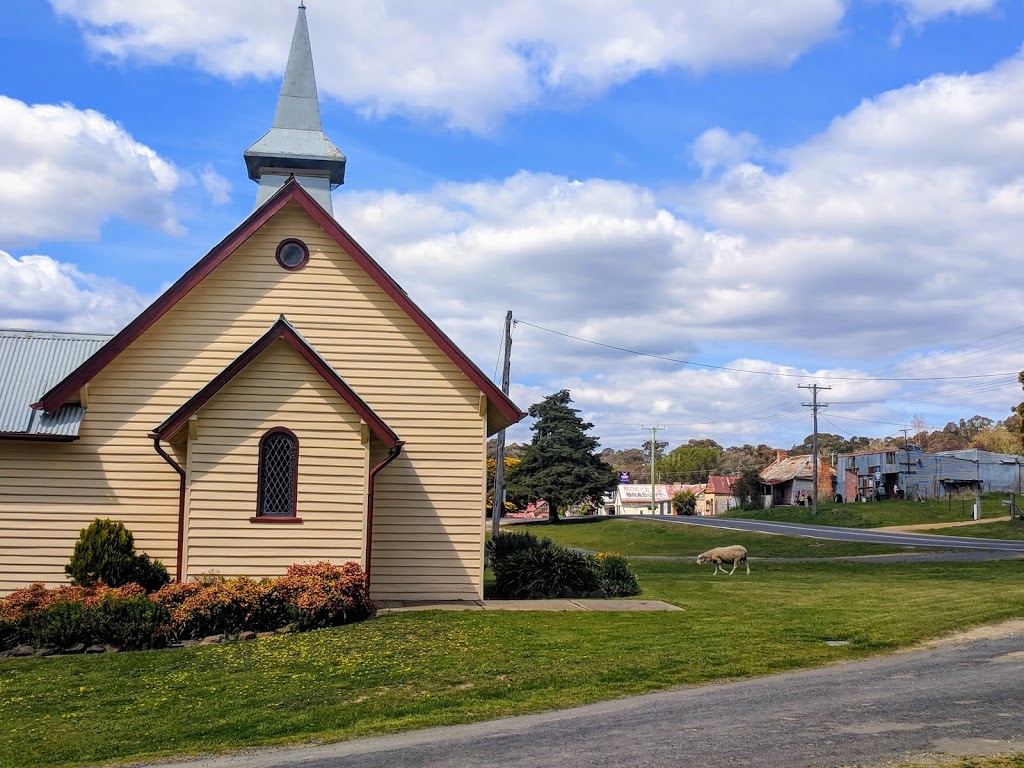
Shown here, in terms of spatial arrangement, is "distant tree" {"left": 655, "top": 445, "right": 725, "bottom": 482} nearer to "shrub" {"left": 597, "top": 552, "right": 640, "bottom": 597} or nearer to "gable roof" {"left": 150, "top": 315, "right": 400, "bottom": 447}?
"shrub" {"left": 597, "top": 552, "right": 640, "bottom": 597}

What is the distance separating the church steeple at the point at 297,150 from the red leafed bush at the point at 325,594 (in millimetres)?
10238

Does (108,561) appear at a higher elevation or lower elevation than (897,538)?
higher

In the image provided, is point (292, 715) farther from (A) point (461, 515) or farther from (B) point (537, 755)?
(A) point (461, 515)

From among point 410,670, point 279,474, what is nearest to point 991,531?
point 279,474

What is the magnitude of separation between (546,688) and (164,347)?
11.2m

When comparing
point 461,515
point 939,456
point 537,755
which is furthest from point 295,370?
point 939,456

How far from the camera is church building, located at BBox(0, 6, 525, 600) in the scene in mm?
16922

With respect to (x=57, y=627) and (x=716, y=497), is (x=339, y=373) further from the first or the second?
(x=716, y=497)

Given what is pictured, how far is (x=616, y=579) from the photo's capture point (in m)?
20.0

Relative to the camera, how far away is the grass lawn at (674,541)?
130ft

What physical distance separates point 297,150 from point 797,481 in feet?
261

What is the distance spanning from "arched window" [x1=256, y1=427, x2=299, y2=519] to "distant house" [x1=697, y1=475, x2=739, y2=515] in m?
95.3

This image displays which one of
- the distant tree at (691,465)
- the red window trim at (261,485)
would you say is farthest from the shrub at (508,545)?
the distant tree at (691,465)

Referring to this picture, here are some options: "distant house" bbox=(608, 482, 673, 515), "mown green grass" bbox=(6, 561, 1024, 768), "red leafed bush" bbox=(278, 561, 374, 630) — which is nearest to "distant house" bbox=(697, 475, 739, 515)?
"distant house" bbox=(608, 482, 673, 515)
